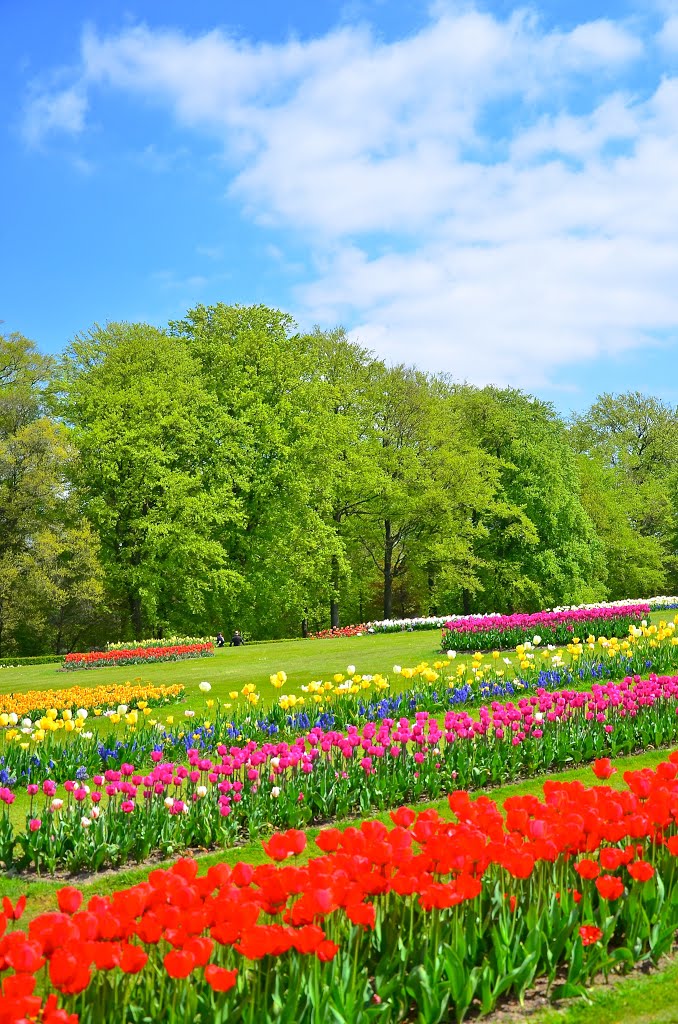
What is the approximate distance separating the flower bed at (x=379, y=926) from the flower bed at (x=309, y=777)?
8.01 feet

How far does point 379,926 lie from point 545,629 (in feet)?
53.5

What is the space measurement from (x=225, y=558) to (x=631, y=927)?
32.3 m

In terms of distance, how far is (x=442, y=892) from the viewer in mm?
3957

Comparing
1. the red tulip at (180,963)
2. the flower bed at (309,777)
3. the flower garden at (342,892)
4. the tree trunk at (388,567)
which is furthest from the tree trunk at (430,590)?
the red tulip at (180,963)

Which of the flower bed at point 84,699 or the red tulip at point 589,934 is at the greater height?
the flower bed at point 84,699

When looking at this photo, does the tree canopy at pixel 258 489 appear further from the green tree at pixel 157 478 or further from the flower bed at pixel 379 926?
the flower bed at pixel 379 926

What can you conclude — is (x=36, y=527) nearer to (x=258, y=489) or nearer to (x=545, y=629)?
(x=258, y=489)

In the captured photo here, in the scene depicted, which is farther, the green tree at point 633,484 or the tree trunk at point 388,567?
the green tree at point 633,484

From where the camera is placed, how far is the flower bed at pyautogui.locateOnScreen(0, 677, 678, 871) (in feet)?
24.2

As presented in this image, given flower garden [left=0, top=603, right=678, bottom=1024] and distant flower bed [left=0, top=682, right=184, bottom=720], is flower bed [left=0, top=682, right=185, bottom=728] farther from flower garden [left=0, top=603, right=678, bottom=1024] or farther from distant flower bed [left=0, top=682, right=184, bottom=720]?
flower garden [left=0, top=603, right=678, bottom=1024]

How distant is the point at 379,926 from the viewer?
4.34 m

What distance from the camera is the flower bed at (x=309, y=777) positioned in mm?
7367

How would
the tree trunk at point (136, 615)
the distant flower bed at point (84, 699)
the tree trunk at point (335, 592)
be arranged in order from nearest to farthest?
1. the distant flower bed at point (84, 699)
2. the tree trunk at point (136, 615)
3. the tree trunk at point (335, 592)

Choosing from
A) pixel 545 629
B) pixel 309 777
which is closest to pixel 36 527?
pixel 545 629
